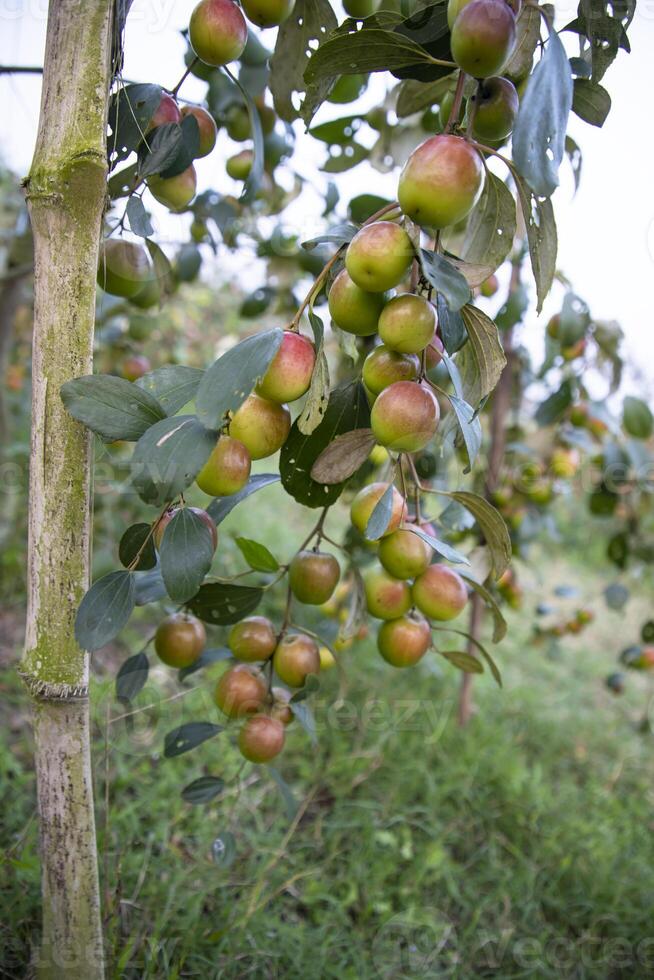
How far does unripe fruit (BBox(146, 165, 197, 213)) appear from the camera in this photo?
0.78 meters

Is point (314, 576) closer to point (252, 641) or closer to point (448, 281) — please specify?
point (252, 641)

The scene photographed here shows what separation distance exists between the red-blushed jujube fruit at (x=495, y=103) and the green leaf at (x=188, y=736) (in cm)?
74

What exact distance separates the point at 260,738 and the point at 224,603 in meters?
0.16

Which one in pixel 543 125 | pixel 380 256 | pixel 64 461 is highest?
pixel 543 125

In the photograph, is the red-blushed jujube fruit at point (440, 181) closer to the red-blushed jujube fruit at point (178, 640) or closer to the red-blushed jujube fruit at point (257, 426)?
the red-blushed jujube fruit at point (257, 426)

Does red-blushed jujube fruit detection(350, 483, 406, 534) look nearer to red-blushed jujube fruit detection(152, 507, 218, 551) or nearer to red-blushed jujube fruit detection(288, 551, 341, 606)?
red-blushed jujube fruit detection(288, 551, 341, 606)

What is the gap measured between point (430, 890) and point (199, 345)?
293cm

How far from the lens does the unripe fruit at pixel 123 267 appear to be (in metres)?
0.81

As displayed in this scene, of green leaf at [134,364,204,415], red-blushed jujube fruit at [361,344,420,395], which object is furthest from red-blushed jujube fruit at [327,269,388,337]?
green leaf at [134,364,204,415]

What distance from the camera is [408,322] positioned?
604 mm

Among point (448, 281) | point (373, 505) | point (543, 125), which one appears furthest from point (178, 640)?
point (543, 125)

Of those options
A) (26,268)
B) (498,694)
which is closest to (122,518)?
(26,268)

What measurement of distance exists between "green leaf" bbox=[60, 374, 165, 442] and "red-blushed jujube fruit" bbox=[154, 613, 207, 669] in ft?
0.89

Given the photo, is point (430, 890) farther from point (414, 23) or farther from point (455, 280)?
point (414, 23)
